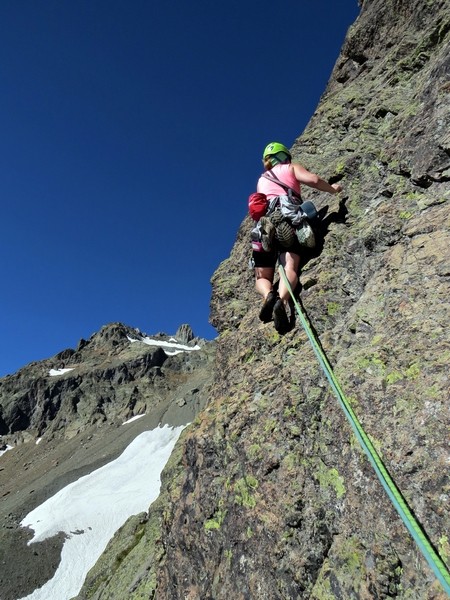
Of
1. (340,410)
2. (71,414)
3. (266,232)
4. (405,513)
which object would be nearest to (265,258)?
(266,232)

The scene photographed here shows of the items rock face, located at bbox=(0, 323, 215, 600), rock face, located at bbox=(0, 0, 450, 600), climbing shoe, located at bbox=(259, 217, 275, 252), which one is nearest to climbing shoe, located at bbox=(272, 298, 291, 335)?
rock face, located at bbox=(0, 0, 450, 600)

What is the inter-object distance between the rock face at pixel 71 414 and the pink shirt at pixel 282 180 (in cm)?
6463

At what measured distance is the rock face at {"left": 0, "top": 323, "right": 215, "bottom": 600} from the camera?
60031mm

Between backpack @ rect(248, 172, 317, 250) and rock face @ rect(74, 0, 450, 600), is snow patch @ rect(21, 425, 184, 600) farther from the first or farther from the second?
backpack @ rect(248, 172, 317, 250)

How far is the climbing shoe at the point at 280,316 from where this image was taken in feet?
23.3

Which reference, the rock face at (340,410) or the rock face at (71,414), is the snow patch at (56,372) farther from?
the rock face at (340,410)

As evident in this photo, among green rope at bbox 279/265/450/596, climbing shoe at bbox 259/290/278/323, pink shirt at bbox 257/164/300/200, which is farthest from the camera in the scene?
pink shirt at bbox 257/164/300/200

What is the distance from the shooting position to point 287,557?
4672mm

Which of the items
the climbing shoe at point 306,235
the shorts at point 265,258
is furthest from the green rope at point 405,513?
the shorts at point 265,258

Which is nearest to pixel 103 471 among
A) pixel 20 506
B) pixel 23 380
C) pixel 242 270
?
pixel 20 506

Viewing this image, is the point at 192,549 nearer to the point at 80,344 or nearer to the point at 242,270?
the point at 242,270

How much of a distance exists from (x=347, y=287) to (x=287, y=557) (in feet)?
14.3

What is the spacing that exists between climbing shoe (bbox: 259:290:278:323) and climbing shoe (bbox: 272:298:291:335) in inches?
4.3

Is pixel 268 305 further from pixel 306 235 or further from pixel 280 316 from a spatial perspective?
pixel 306 235
